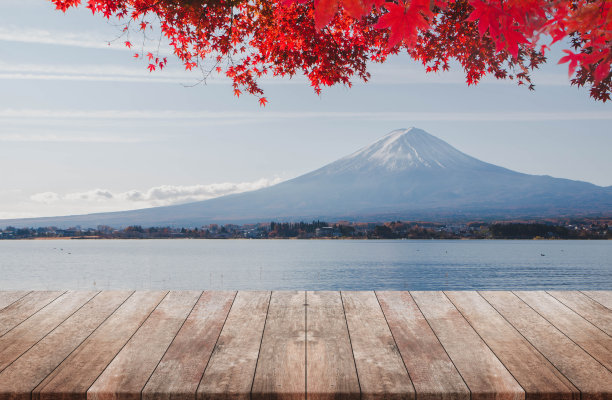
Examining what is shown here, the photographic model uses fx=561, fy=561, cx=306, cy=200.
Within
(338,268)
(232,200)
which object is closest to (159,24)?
(338,268)

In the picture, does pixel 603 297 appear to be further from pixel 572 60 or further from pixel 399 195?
pixel 399 195

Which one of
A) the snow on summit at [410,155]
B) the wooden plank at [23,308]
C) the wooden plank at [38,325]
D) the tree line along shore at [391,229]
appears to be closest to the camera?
the wooden plank at [38,325]

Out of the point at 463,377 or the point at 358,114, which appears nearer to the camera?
the point at 463,377

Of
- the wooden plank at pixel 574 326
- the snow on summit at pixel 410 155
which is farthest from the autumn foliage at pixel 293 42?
the snow on summit at pixel 410 155

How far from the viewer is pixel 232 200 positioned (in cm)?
14575

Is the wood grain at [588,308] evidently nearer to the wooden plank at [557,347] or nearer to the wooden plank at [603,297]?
the wooden plank at [603,297]

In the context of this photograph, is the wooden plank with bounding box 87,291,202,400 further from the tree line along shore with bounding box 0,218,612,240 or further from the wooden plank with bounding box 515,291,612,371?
the tree line along shore with bounding box 0,218,612,240

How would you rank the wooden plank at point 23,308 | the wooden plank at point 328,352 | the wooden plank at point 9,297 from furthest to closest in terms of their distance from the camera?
the wooden plank at point 9,297, the wooden plank at point 23,308, the wooden plank at point 328,352

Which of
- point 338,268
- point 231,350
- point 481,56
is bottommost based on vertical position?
point 338,268

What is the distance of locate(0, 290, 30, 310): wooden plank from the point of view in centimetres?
354

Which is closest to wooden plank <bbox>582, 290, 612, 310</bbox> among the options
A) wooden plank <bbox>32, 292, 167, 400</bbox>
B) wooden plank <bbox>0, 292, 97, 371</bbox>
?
wooden plank <bbox>32, 292, 167, 400</bbox>

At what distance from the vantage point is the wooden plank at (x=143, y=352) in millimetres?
2275

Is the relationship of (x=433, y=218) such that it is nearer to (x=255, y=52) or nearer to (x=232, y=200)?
(x=232, y=200)

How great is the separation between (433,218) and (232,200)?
5114cm
